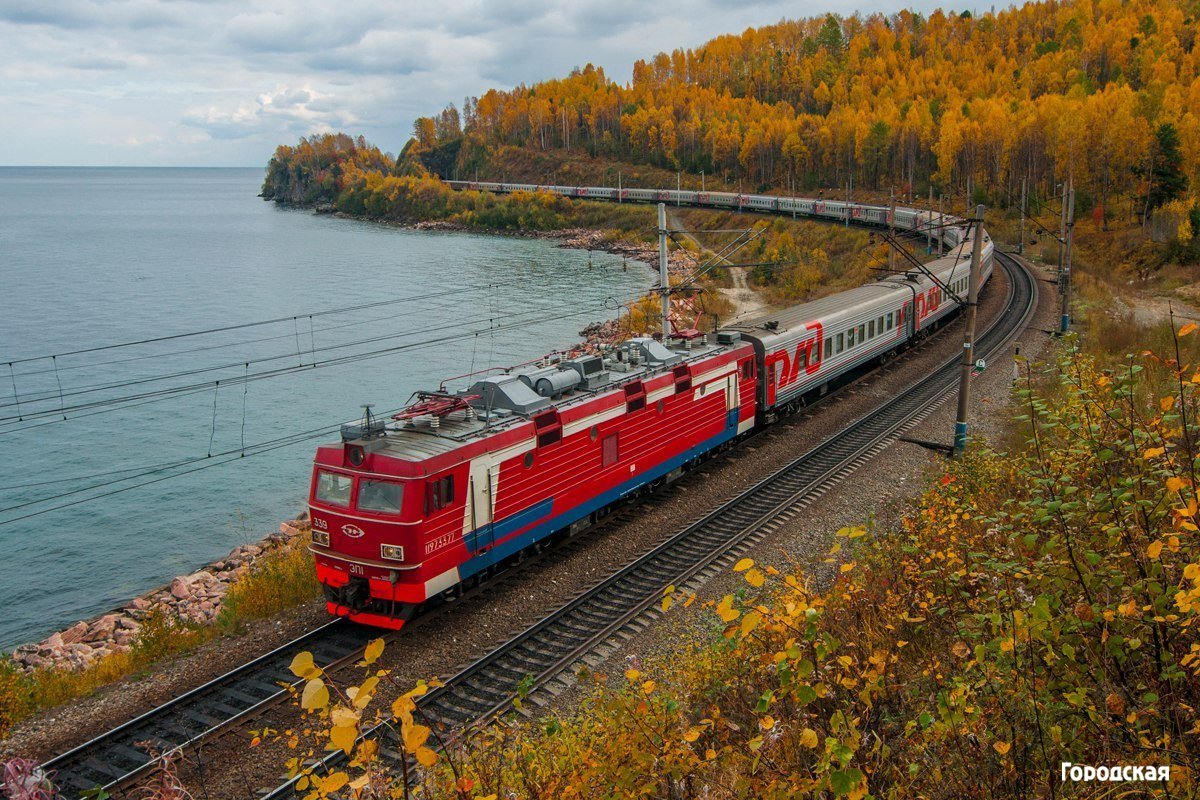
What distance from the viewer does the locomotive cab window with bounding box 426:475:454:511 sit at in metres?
13.1

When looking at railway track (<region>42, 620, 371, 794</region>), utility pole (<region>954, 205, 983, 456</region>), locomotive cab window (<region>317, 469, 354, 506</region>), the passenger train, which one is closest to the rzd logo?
the passenger train

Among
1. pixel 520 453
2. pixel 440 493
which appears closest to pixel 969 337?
pixel 520 453

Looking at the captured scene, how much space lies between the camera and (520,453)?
14.8 m

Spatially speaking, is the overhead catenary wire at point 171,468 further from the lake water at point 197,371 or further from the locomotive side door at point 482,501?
the locomotive side door at point 482,501

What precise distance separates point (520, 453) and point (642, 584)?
3.28 meters

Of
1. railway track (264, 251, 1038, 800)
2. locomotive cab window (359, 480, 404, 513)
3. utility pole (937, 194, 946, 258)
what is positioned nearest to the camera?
railway track (264, 251, 1038, 800)

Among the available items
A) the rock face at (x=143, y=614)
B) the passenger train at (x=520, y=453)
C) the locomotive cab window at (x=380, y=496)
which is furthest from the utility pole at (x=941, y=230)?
the rock face at (x=143, y=614)

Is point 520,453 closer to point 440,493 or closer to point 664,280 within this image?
point 440,493

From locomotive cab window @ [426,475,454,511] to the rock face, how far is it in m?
5.51

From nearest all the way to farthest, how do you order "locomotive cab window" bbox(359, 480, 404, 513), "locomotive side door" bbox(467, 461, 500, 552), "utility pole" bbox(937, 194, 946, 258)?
"locomotive cab window" bbox(359, 480, 404, 513) < "locomotive side door" bbox(467, 461, 500, 552) < "utility pole" bbox(937, 194, 946, 258)

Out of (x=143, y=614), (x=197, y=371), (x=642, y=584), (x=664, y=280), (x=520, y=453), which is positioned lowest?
(x=143, y=614)

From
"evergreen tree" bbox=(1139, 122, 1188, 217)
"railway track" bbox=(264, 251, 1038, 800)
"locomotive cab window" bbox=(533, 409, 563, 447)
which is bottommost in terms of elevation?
"railway track" bbox=(264, 251, 1038, 800)

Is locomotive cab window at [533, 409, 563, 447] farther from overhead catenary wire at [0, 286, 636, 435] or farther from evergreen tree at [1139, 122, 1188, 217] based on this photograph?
evergreen tree at [1139, 122, 1188, 217]

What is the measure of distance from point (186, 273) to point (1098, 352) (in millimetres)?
72781
